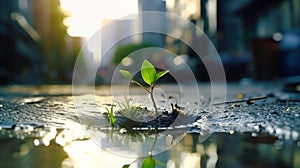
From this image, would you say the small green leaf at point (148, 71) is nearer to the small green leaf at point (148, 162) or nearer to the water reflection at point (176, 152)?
the water reflection at point (176, 152)

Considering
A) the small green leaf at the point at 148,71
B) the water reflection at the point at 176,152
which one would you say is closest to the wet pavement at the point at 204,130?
the water reflection at the point at 176,152

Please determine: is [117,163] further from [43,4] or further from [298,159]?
[43,4]

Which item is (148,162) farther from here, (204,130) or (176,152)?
(204,130)

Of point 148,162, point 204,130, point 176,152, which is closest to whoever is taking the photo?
point 148,162

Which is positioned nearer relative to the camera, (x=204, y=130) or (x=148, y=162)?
(x=148, y=162)

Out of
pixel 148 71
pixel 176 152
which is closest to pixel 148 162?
pixel 176 152
